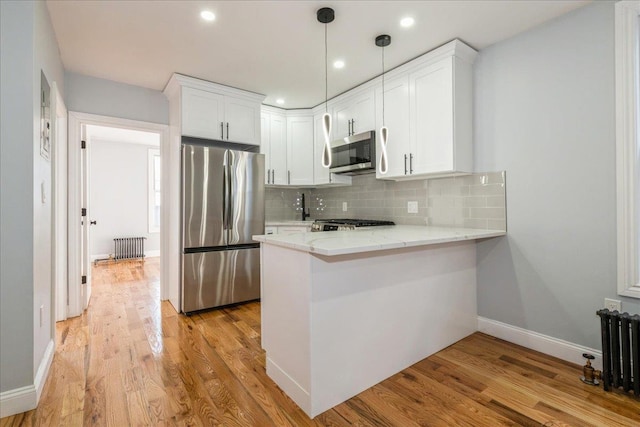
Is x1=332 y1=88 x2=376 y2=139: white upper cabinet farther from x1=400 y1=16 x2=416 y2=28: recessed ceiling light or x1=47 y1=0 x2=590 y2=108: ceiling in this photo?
x1=400 y1=16 x2=416 y2=28: recessed ceiling light

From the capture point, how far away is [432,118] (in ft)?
9.15

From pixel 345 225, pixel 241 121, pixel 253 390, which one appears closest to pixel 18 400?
pixel 253 390

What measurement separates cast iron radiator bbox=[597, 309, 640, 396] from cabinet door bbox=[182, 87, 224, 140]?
12.2 ft

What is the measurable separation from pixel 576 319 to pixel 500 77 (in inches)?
79.5

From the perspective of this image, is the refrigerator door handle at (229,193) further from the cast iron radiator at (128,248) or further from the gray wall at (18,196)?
the cast iron radiator at (128,248)

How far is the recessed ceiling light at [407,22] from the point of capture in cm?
231

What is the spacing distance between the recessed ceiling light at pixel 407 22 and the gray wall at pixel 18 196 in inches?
93.4

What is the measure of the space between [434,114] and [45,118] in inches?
119

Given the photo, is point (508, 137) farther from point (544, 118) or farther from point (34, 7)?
point (34, 7)

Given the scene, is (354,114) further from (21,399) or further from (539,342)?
(21,399)

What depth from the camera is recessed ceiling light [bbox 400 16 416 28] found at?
231cm

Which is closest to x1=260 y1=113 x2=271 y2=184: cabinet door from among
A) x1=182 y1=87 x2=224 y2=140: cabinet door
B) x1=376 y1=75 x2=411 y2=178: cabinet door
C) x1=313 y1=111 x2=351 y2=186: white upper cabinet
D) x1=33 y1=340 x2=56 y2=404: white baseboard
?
x1=313 y1=111 x2=351 y2=186: white upper cabinet

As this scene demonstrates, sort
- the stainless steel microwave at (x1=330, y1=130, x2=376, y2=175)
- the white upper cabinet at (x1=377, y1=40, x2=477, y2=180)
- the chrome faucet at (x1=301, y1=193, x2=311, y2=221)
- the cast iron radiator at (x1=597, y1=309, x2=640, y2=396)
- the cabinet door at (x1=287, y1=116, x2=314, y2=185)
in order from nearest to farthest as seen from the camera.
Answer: the cast iron radiator at (x1=597, y1=309, x2=640, y2=396)
the white upper cabinet at (x1=377, y1=40, x2=477, y2=180)
the stainless steel microwave at (x1=330, y1=130, x2=376, y2=175)
the cabinet door at (x1=287, y1=116, x2=314, y2=185)
the chrome faucet at (x1=301, y1=193, x2=311, y2=221)

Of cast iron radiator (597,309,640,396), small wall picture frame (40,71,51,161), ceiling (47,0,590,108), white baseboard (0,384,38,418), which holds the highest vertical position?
ceiling (47,0,590,108)
